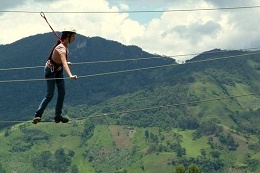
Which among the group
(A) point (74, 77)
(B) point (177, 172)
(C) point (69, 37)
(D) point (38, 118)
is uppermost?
(C) point (69, 37)

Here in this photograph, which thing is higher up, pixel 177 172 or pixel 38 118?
pixel 38 118

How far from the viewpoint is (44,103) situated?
1488 centimetres

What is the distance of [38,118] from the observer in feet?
48.2

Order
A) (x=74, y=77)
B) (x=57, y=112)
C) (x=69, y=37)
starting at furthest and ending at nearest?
(x=57, y=112) < (x=69, y=37) < (x=74, y=77)

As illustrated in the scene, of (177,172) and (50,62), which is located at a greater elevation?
(50,62)

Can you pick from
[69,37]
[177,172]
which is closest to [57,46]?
[69,37]

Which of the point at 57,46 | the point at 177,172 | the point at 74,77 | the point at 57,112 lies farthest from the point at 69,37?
the point at 177,172

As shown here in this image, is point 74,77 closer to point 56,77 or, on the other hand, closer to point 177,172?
point 56,77

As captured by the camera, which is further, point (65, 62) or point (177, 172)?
point (177, 172)

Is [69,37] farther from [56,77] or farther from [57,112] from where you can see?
[57,112]

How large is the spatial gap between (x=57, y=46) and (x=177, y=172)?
8867cm

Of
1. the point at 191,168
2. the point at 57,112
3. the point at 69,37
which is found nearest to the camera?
the point at 69,37

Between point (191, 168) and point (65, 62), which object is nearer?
point (65, 62)

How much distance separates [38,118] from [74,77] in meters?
2.20
